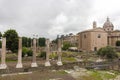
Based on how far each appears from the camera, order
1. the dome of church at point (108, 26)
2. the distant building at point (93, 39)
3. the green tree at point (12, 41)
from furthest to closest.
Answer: the dome of church at point (108, 26) → the distant building at point (93, 39) → the green tree at point (12, 41)

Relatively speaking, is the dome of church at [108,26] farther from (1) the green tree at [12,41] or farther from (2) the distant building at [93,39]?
(1) the green tree at [12,41]

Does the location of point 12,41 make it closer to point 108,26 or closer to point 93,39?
point 93,39

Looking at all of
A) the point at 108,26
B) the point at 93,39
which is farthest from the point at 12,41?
the point at 108,26

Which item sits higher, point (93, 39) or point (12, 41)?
point (93, 39)

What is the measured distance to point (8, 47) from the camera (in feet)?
162

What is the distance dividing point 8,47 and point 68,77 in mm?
25348

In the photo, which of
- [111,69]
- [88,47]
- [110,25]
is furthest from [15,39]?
[110,25]

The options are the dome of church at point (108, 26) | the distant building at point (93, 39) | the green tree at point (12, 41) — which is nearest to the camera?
the green tree at point (12, 41)

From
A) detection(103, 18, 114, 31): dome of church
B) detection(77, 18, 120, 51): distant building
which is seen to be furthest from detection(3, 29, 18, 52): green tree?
detection(103, 18, 114, 31): dome of church

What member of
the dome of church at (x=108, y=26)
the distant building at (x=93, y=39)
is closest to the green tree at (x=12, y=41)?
the distant building at (x=93, y=39)

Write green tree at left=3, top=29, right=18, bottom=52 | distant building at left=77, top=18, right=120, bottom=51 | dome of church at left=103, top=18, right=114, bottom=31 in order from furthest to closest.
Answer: dome of church at left=103, top=18, right=114, bottom=31, distant building at left=77, top=18, right=120, bottom=51, green tree at left=3, top=29, right=18, bottom=52

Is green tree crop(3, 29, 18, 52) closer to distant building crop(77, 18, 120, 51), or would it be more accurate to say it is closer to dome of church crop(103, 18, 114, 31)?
distant building crop(77, 18, 120, 51)

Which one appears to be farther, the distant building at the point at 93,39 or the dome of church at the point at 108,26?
the dome of church at the point at 108,26

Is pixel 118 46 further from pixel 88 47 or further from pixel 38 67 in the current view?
pixel 38 67
